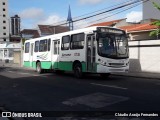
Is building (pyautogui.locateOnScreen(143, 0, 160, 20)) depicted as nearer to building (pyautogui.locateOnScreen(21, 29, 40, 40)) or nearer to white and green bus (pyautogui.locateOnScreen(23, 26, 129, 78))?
white and green bus (pyautogui.locateOnScreen(23, 26, 129, 78))

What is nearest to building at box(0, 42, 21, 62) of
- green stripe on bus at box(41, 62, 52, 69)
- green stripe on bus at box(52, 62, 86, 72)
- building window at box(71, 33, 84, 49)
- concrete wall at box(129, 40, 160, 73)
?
green stripe on bus at box(41, 62, 52, 69)

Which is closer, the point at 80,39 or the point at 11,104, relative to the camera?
the point at 11,104

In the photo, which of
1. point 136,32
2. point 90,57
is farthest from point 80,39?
point 136,32

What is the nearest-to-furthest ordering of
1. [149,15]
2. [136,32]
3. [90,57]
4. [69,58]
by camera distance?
[90,57], [69,58], [136,32], [149,15]

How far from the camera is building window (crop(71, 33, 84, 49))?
19655 millimetres

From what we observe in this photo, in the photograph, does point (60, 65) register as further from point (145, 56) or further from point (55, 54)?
point (145, 56)

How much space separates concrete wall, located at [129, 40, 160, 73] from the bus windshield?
6121mm

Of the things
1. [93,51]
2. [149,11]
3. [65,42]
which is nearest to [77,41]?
[65,42]

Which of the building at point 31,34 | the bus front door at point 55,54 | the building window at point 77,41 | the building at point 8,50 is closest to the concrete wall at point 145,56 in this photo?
the bus front door at point 55,54

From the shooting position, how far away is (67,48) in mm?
21531

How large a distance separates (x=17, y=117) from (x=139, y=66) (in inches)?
724

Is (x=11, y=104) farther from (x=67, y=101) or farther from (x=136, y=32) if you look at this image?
(x=136, y=32)

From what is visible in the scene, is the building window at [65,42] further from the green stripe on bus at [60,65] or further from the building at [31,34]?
the building at [31,34]

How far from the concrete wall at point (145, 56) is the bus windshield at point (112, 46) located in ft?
20.1
